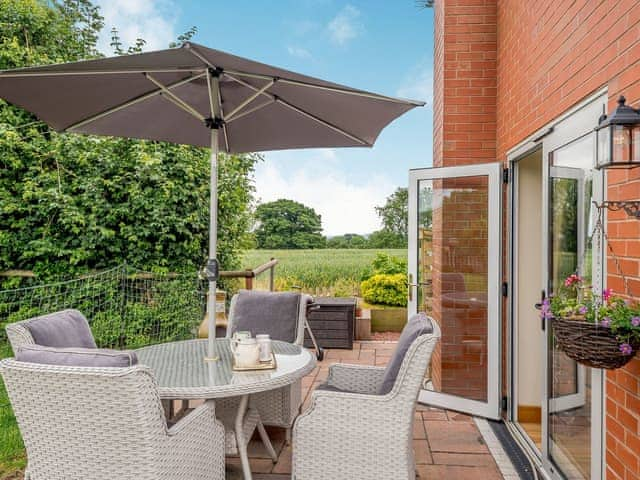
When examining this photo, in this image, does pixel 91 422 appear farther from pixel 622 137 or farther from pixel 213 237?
pixel 622 137

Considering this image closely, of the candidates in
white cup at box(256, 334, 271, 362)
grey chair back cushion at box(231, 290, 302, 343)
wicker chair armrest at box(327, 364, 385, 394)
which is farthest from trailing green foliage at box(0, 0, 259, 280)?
white cup at box(256, 334, 271, 362)

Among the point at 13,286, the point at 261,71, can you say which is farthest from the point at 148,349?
the point at 13,286

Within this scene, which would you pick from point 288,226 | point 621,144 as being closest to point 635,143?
point 621,144

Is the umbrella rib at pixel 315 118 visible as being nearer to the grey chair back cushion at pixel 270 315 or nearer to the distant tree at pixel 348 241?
the grey chair back cushion at pixel 270 315

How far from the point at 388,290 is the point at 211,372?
493cm

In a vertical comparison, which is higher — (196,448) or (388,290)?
(388,290)

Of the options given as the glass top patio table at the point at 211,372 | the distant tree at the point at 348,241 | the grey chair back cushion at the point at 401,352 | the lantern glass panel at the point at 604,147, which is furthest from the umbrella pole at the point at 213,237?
the distant tree at the point at 348,241

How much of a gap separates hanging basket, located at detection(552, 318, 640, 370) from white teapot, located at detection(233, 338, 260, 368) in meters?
1.34

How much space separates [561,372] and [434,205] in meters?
1.80

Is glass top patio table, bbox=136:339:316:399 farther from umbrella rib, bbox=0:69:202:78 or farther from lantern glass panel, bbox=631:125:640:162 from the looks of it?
lantern glass panel, bbox=631:125:640:162

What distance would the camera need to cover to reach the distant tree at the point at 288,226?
44.6 ft

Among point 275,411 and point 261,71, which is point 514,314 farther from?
point 261,71

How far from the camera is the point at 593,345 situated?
168 cm

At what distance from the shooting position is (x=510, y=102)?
357 centimetres
